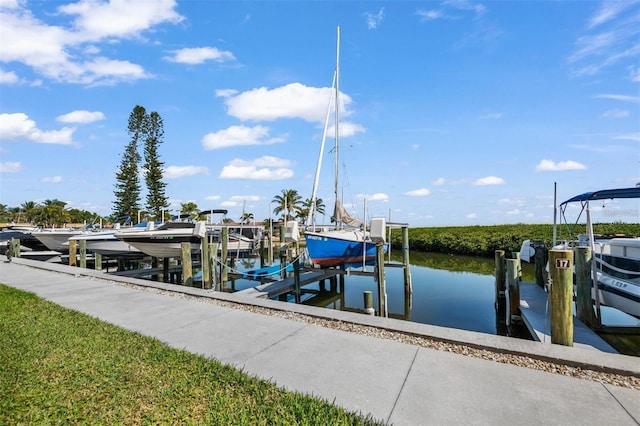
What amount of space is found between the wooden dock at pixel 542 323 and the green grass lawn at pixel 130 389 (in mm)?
4496

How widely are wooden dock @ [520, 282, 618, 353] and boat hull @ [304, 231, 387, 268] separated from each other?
4956 millimetres

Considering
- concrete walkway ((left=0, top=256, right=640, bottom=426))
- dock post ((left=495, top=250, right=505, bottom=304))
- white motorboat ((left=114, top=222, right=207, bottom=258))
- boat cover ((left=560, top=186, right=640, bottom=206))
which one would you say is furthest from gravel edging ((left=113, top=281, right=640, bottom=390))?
white motorboat ((left=114, top=222, right=207, bottom=258))

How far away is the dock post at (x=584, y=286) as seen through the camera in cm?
723

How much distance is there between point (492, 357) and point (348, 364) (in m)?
1.87

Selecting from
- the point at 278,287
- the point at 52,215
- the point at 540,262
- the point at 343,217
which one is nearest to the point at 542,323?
the point at 540,262

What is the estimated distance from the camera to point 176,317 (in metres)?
6.75

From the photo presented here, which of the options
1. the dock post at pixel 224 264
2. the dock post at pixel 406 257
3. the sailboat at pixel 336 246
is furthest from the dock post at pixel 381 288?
the dock post at pixel 224 264

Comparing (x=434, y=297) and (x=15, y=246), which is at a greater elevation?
(x=15, y=246)

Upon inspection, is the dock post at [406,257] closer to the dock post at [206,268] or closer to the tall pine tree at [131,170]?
the dock post at [206,268]

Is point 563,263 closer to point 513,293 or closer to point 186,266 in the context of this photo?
point 513,293

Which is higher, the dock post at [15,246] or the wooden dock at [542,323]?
the dock post at [15,246]

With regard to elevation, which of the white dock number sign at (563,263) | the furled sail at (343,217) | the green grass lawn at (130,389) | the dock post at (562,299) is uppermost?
the furled sail at (343,217)

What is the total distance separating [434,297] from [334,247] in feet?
15.0

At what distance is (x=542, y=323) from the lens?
7250 millimetres
